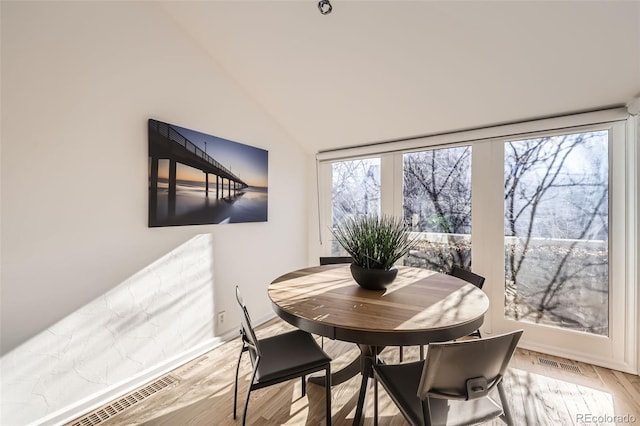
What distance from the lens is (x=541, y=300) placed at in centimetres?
244

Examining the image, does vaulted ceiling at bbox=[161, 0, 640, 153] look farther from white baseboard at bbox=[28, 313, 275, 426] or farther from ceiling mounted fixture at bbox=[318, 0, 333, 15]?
white baseboard at bbox=[28, 313, 275, 426]

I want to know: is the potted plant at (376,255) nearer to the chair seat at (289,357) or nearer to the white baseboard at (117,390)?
the chair seat at (289,357)

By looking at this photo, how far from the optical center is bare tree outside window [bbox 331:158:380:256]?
11.2 ft

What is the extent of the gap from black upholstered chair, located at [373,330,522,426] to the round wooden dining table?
0.14m

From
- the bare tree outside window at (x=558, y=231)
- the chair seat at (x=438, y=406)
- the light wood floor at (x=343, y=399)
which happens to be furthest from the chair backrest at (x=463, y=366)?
the bare tree outside window at (x=558, y=231)

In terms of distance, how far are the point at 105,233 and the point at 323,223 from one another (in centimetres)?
248

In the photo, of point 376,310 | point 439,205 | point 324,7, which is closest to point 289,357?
point 376,310

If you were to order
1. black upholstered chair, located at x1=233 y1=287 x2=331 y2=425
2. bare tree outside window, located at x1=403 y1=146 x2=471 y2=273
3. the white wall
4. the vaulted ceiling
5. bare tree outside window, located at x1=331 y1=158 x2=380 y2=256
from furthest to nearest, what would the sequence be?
bare tree outside window, located at x1=331 y1=158 x2=380 y2=256
bare tree outside window, located at x1=403 y1=146 x2=471 y2=273
the vaulted ceiling
the white wall
black upholstered chair, located at x1=233 y1=287 x2=331 y2=425

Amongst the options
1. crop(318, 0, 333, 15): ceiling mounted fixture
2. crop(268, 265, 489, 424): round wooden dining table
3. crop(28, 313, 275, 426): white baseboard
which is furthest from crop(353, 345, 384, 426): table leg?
crop(318, 0, 333, 15): ceiling mounted fixture

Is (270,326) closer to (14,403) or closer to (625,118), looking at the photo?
(14,403)

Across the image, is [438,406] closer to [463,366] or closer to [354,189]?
[463,366]

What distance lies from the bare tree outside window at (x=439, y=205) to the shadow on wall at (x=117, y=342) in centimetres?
222

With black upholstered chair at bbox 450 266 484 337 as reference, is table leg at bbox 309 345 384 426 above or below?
below

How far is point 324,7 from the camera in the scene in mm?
1935
